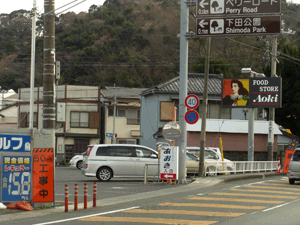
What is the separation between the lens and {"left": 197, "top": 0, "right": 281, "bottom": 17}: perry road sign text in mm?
14305

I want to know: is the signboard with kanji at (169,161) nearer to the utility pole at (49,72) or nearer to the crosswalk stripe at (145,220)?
the utility pole at (49,72)

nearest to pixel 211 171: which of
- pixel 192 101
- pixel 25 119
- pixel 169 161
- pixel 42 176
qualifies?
pixel 169 161

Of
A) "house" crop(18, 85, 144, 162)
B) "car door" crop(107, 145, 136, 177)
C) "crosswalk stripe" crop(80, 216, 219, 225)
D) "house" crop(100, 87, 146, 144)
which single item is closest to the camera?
"crosswalk stripe" crop(80, 216, 219, 225)

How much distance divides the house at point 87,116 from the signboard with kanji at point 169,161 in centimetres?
3119

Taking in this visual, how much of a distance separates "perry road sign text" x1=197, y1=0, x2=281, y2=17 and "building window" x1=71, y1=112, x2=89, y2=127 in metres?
36.0

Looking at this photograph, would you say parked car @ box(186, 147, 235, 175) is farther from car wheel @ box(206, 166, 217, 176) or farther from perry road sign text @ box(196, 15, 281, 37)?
perry road sign text @ box(196, 15, 281, 37)

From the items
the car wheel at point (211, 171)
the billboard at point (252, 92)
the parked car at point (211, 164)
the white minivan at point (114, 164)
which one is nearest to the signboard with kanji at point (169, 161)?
the white minivan at point (114, 164)

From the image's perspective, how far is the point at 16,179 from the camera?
→ 1105 centimetres

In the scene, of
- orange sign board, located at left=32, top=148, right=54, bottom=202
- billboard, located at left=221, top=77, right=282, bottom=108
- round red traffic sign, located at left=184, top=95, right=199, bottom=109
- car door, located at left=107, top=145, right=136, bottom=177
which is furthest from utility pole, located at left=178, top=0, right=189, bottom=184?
billboard, located at left=221, top=77, right=282, bottom=108

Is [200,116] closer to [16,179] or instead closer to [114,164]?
[114,164]

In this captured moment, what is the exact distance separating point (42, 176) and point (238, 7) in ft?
28.4

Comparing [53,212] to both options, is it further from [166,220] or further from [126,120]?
[126,120]

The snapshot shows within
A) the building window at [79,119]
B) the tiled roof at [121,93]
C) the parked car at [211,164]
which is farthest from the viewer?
the tiled roof at [121,93]

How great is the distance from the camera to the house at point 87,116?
48.9 metres
